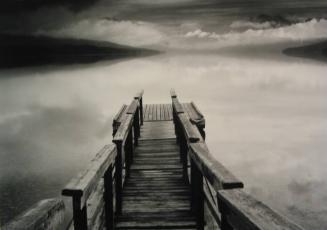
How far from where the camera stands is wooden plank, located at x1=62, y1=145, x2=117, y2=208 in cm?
348

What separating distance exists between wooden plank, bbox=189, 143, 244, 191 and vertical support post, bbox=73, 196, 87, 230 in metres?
1.23

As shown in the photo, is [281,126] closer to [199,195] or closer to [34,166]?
[34,166]

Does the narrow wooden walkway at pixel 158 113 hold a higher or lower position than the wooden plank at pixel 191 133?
lower

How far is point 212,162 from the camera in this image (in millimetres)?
4195

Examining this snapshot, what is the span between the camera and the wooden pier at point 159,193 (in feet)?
8.62

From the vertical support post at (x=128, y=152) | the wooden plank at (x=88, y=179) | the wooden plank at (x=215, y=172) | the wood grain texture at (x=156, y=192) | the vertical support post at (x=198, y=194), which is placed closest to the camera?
the wooden plank at (x=215, y=172)

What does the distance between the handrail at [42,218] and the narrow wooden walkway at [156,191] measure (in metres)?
3.42

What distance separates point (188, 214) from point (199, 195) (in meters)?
0.82

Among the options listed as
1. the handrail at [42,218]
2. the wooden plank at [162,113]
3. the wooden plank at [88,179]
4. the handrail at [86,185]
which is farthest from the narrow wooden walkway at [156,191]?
the handrail at [42,218]

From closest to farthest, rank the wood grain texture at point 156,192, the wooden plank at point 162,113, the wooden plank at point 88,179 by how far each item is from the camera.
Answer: the wooden plank at point 88,179, the wood grain texture at point 156,192, the wooden plank at point 162,113

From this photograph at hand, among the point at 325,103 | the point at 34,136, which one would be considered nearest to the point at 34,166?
the point at 34,136

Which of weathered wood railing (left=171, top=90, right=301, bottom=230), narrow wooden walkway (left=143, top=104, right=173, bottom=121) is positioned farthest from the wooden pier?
narrow wooden walkway (left=143, top=104, right=173, bottom=121)

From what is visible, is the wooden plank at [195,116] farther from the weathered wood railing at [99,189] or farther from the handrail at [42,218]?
the handrail at [42,218]

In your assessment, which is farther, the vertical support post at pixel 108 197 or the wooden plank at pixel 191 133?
the wooden plank at pixel 191 133
